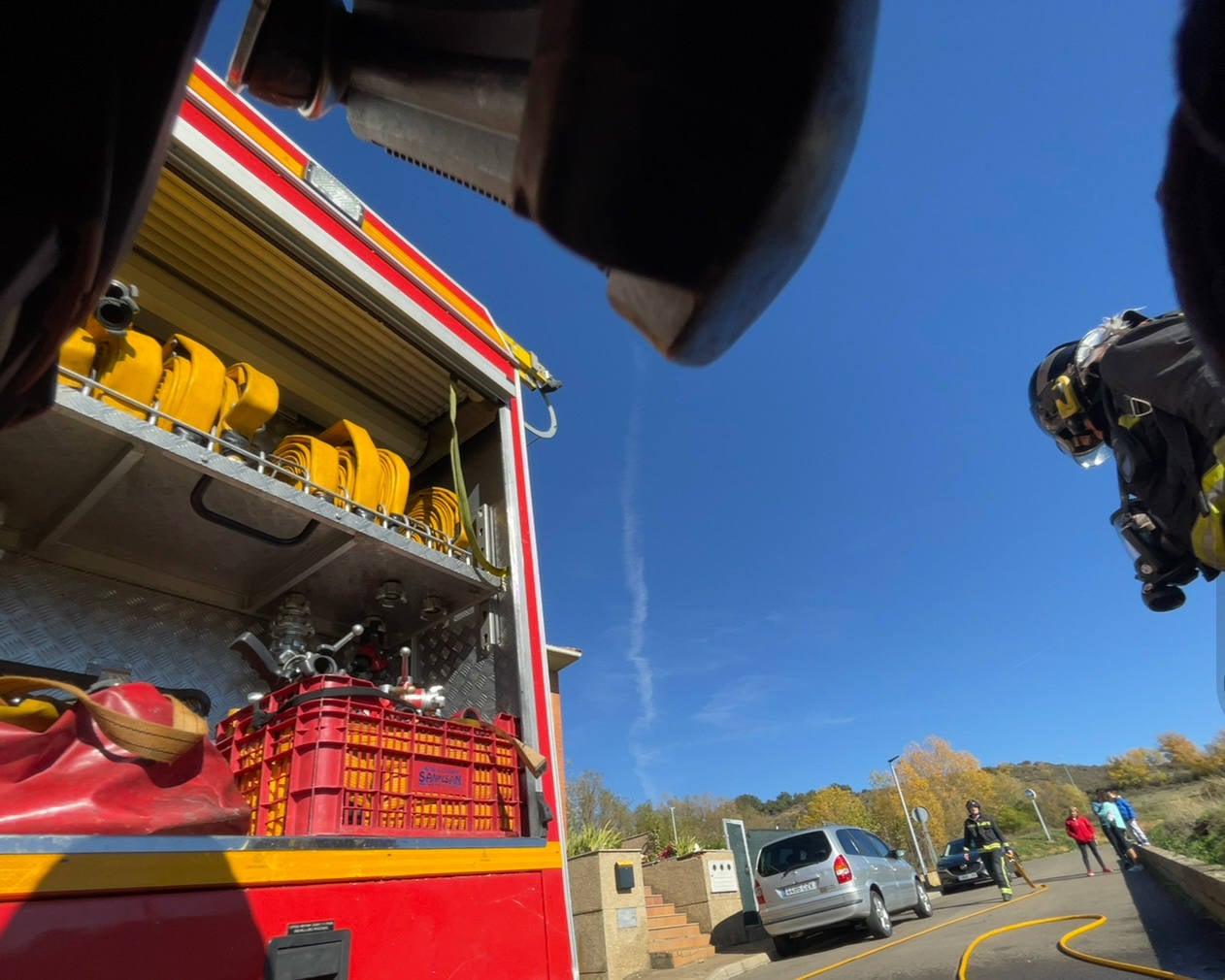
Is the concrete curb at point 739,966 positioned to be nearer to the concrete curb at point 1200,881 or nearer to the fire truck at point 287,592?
the concrete curb at point 1200,881

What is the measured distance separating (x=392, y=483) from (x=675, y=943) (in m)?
8.92

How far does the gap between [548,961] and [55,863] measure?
173 cm

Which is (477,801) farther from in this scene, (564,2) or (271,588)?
(564,2)

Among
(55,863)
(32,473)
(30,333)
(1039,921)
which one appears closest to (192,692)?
(32,473)

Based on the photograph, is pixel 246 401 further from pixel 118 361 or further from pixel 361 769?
pixel 361 769

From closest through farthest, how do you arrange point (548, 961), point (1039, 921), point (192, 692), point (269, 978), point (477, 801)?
point (269, 978) < point (548, 961) < point (477, 801) < point (192, 692) < point (1039, 921)

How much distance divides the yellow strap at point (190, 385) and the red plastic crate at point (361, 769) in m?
1.27

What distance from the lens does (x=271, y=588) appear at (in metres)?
3.98

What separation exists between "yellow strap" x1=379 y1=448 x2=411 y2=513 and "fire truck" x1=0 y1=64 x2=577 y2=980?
0.05ft

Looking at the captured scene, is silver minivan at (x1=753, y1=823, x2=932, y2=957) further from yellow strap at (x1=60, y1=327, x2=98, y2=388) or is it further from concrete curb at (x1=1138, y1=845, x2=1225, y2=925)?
yellow strap at (x1=60, y1=327, x2=98, y2=388)

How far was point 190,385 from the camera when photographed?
3035 millimetres

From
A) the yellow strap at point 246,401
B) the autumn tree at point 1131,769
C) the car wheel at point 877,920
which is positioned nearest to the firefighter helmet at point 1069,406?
the yellow strap at point 246,401

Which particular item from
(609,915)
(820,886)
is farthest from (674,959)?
(820,886)

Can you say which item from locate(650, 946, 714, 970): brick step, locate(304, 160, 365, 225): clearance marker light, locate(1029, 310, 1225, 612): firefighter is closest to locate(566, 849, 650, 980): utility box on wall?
locate(650, 946, 714, 970): brick step
